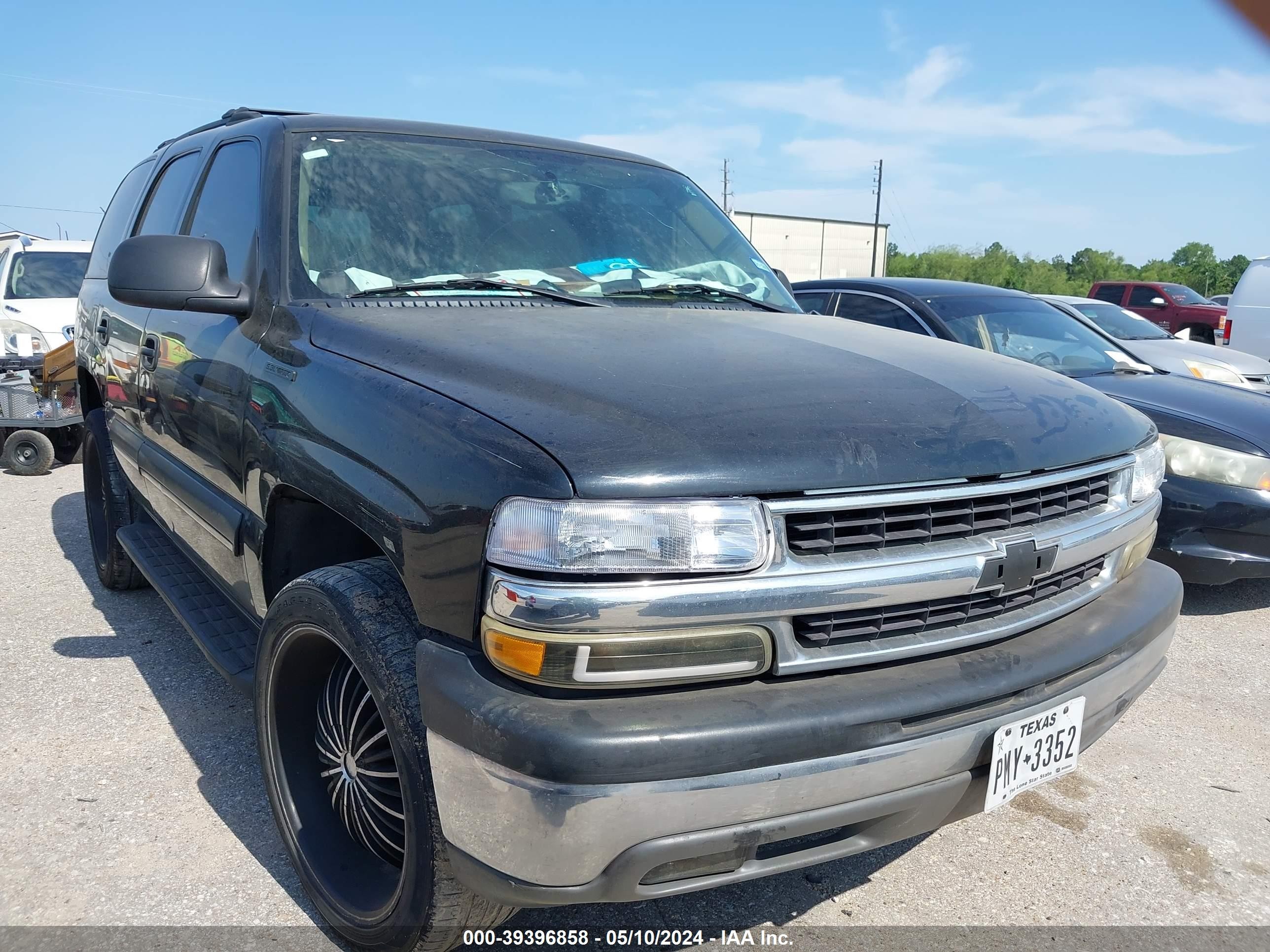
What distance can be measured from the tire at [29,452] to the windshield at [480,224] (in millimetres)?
6337

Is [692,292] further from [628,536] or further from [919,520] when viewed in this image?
[628,536]

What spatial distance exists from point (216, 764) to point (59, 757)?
52cm

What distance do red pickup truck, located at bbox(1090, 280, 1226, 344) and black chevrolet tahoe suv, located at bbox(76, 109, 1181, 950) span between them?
1928cm

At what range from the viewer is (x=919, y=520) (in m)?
1.90

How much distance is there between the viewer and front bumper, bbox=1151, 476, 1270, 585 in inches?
175

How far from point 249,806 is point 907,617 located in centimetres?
202

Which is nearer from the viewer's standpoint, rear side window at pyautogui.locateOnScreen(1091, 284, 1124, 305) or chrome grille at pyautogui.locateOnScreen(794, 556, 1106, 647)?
chrome grille at pyautogui.locateOnScreen(794, 556, 1106, 647)

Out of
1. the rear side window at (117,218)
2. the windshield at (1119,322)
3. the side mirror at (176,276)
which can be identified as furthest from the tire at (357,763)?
the windshield at (1119,322)

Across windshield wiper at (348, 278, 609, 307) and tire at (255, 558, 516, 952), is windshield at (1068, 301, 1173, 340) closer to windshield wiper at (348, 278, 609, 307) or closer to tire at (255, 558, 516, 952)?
windshield wiper at (348, 278, 609, 307)

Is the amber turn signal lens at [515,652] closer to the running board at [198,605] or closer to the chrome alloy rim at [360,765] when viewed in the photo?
the chrome alloy rim at [360,765]

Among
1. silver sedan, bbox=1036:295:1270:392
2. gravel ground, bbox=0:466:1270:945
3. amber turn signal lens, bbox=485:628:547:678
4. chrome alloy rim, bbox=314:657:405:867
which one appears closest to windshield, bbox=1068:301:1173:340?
silver sedan, bbox=1036:295:1270:392

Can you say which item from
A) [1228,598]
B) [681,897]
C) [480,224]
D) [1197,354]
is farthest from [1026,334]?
[681,897]

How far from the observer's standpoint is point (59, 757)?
315 centimetres

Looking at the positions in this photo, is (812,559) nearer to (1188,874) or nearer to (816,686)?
(816,686)
